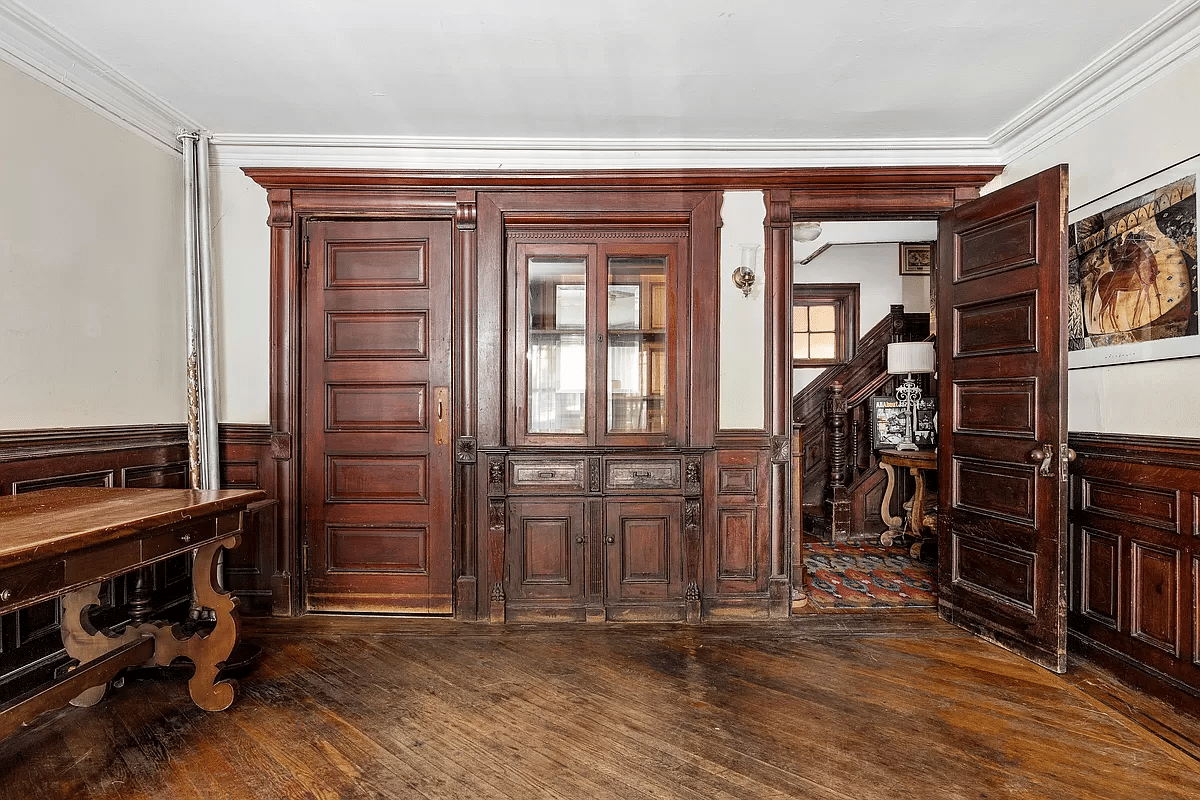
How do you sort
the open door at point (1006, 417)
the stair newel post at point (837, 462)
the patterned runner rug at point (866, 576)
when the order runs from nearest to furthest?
the open door at point (1006, 417) < the patterned runner rug at point (866, 576) < the stair newel post at point (837, 462)

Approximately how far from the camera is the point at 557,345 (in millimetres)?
3641

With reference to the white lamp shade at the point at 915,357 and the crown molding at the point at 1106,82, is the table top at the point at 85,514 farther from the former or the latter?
the white lamp shade at the point at 915,357

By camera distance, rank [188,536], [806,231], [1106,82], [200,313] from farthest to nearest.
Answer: [806,231] → [200,313] → [1106,82] → [188,536]

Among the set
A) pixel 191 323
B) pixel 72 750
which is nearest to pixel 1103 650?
pixel 72 750

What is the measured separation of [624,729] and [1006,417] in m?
2.40

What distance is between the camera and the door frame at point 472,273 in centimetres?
357

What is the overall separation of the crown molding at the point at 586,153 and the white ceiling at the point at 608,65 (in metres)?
0.02

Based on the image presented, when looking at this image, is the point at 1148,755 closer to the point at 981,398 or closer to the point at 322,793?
the point at 981,398

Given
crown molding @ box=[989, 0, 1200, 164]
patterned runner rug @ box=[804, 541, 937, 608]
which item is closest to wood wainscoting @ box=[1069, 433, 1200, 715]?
patterned runner rug @ box=[804, 541, 937, 608]

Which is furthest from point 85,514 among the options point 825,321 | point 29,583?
point 825,321

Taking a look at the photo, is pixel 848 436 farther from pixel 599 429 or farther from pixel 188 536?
pixel 188 536

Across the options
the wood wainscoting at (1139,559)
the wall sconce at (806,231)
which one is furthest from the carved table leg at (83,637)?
the wall sconce at (806,231)

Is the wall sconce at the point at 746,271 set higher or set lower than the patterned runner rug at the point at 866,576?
higher

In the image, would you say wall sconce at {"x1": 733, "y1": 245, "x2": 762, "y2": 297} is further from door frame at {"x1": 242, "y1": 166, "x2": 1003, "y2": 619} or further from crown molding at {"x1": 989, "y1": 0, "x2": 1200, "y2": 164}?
crown molding at {"x1": 989, "y1": 0, "x2": 1200, "y2": 164}
